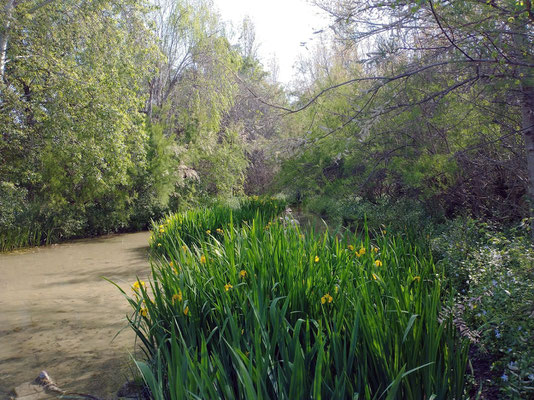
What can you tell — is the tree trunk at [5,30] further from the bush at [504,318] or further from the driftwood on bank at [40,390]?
the bush at [504,318]

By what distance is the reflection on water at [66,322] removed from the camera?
3.64 meters

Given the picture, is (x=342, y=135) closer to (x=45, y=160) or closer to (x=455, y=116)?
(x=455, y=116)

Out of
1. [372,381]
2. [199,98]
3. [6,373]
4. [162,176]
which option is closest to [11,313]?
[6,373]

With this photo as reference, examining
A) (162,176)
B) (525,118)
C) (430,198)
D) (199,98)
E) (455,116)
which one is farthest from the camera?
(199,98)

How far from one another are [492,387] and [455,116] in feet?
12.8

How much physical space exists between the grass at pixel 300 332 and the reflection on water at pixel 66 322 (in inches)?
46.2

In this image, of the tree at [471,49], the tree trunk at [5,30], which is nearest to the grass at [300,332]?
the tree at [471,49]

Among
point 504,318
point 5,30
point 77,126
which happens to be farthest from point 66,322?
point 5,30

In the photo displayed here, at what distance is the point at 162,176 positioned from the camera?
47.5ft

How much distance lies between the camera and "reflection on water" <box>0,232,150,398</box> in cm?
364

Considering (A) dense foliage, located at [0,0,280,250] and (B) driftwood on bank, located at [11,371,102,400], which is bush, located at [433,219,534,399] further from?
(A) dense foliage, located at [0,0,280,250]

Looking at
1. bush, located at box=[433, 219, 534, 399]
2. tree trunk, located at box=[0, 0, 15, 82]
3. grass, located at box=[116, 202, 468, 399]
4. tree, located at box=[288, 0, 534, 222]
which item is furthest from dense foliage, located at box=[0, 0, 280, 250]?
bush, located at box=[433, 219, 534, 399]

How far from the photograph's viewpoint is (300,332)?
2549 mm

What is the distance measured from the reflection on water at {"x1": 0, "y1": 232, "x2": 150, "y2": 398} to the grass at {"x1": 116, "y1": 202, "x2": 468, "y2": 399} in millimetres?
1172
